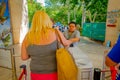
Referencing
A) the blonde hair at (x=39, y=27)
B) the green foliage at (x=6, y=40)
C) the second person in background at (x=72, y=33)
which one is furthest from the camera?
the green foliage at (x=6, y=40)

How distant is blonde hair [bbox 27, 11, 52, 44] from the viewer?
167 cm

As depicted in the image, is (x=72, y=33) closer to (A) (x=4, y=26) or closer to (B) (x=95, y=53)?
(B) (x=95, y=53)

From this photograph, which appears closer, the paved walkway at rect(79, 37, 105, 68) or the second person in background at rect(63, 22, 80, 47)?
the second person in background at rect(63, 22, 80, 47)

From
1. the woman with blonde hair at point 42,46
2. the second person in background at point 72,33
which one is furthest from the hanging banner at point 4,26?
the woman with blonde hair at point 42,46

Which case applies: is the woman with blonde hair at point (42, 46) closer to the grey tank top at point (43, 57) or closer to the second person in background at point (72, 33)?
the grey tank top at point (43, 57)

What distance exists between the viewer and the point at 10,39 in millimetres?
8312

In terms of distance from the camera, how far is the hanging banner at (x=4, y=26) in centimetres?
768

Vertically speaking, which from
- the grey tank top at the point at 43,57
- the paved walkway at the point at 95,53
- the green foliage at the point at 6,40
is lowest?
the paved walkway at the point at 95,53

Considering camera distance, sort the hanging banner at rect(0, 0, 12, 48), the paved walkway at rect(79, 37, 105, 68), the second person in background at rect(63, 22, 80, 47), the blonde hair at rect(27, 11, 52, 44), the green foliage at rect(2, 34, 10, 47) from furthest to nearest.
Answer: the green foliage at rect(2, 34, 10, 47)
the hanging banner at rect(0, 0, 12, 48)
the paved walkway at rect(79, 37, 105, 68)
the second person in background at rect(63, 22, 80, 47)
the blonde hair at rect(27, 11, 52, 44)

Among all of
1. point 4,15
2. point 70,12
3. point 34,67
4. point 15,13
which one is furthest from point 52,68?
point 70,12

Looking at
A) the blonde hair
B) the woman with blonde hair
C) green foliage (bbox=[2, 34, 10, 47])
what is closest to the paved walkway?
the woman with blonde hair

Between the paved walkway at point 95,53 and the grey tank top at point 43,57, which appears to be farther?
the paved walkway at point 95,53

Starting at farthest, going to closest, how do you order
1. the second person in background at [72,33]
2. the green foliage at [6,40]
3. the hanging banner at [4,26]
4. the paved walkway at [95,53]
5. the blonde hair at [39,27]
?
1. the green foliage at [6,40]
2. the hanging banner at [4,26]
3. the paved walkway at [95,53]
4. the second person in background at [72,33]
5. the blonde hair at [39,27]

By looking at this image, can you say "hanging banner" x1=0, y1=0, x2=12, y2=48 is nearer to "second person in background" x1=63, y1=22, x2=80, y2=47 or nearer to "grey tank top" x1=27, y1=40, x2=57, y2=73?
"second person in background" x1=63, y1=22, x2=80, y2=47
